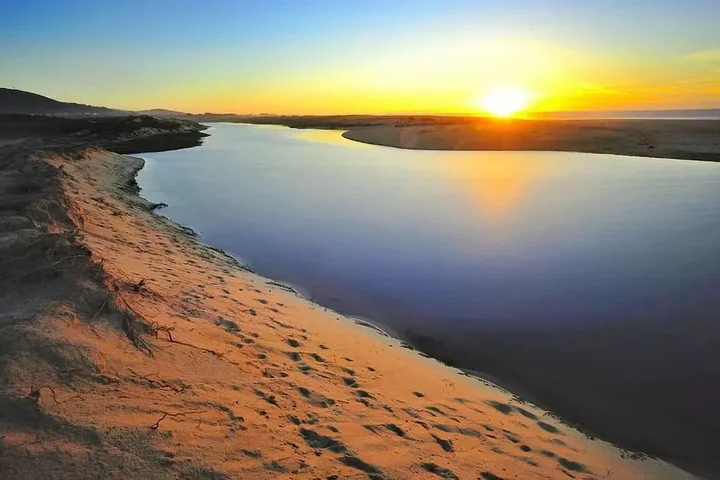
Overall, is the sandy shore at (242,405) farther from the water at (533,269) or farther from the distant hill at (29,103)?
the distant hill at (29,103)

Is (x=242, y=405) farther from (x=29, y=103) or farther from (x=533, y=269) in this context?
(x=29, y=103)

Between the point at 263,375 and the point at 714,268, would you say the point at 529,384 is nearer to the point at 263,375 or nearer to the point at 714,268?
the point at 263,375

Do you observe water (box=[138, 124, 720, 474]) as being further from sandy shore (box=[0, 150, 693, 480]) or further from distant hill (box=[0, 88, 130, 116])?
distant hill (box=[0, 88, 130, 116])

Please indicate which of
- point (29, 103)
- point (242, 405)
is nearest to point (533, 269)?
point (242, 405)

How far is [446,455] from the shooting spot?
4.50m

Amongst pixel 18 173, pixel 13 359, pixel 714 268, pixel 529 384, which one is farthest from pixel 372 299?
pixel 18 173

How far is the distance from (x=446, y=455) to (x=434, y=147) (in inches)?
1756

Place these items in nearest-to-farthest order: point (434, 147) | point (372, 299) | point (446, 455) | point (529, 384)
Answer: point (446, 455), point (529, 384), point (372, 299), point (434, 147)

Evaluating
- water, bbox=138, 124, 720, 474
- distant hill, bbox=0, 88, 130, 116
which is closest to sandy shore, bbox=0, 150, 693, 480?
water, bbox=138, 124, 720, 474

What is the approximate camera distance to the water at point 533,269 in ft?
21.6

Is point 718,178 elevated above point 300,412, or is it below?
above

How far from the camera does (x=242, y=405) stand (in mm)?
4520

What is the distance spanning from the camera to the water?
660cm

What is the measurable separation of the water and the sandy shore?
3.39 ft
